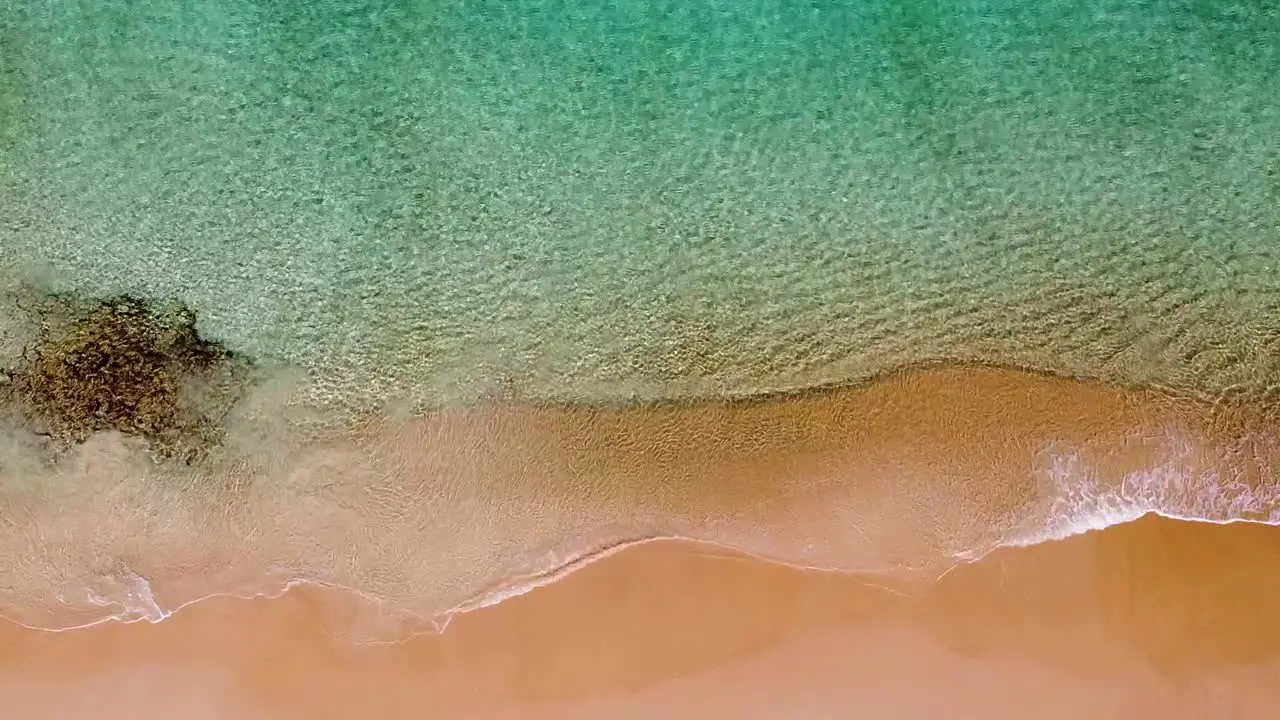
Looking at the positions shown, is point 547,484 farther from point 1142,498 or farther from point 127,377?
point 1142,498

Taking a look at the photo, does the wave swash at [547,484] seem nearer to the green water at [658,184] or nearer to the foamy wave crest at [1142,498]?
the foamy wave crest at [1142,498]

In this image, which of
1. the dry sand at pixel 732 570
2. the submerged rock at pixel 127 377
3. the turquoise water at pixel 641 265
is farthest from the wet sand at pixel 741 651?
the submerged rock at pixel 127 377

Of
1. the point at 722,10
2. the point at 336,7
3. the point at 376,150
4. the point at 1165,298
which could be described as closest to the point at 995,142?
the point at 1165,298

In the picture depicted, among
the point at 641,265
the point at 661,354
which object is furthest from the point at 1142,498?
the point at 641,265

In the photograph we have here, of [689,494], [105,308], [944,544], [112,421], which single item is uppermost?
[105,308]

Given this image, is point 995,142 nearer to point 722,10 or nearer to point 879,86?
point 879,86
